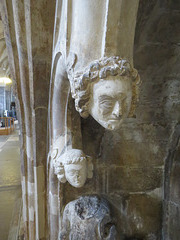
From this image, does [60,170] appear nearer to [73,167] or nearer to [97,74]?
[73,167]

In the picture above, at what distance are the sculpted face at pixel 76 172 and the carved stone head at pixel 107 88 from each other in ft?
1.10

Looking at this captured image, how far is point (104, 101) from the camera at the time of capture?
0.52m

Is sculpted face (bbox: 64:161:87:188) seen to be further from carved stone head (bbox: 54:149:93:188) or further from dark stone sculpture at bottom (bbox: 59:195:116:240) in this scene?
dark stone sculpture at bottom (bbox: 59:195:116:240)


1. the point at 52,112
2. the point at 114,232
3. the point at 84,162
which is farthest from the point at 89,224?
the point at 52,112

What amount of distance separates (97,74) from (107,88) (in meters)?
0.05

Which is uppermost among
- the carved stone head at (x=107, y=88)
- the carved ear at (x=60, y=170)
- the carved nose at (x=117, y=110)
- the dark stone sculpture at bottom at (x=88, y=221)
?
the carved stone head at (x=107, y=88)

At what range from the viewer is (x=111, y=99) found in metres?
0.52

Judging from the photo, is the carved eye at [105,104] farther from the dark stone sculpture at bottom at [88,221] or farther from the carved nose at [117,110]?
the dark stone sculpture at bottom at [88,221]

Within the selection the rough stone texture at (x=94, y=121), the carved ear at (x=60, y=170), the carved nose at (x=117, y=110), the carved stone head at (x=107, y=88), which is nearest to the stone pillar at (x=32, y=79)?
the rough stone texture at (x=94, y=121)

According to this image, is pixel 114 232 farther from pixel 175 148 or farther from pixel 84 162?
pixel 175 148

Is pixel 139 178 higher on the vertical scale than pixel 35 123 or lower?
lower

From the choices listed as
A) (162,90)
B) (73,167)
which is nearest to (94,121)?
(73,167)

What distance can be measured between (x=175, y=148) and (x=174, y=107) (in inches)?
10.3

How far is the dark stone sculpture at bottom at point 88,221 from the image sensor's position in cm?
82
